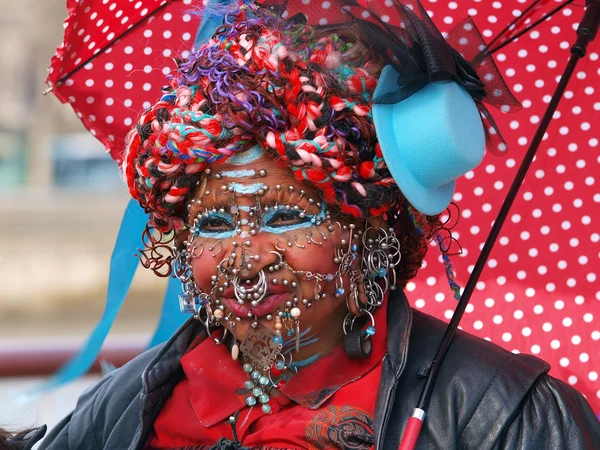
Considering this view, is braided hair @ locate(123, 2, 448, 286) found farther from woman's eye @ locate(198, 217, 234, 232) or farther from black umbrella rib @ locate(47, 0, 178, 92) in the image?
black umbrella rib @ locate(47, 0, 178, 92)

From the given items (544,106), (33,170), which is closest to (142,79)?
(544,106)

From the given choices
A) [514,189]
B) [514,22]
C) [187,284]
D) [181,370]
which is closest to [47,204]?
[181,370]

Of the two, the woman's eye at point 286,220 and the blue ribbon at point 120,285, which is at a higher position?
the woman's eye at point 286,220

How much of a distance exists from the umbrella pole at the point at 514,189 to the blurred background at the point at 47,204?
684 centimetres

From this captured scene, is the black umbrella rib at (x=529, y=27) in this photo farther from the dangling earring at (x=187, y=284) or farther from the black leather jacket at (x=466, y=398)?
the dangling earring at (x=187, y=284)

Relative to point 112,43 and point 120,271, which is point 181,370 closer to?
point 120,271

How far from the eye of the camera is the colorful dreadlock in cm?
221

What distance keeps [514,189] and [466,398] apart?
52 centimetres

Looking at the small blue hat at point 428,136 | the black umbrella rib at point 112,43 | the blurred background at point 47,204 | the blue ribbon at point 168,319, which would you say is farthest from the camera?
the blurred background at point 47,204

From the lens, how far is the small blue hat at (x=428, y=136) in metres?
2.09

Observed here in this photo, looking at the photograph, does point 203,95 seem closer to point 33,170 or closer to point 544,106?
point 544,106

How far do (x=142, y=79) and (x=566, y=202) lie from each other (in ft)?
4.17

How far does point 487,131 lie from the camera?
7.41 ft

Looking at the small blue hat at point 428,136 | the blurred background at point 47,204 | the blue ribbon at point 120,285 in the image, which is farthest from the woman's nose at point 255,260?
the blurred background at point 47,204
